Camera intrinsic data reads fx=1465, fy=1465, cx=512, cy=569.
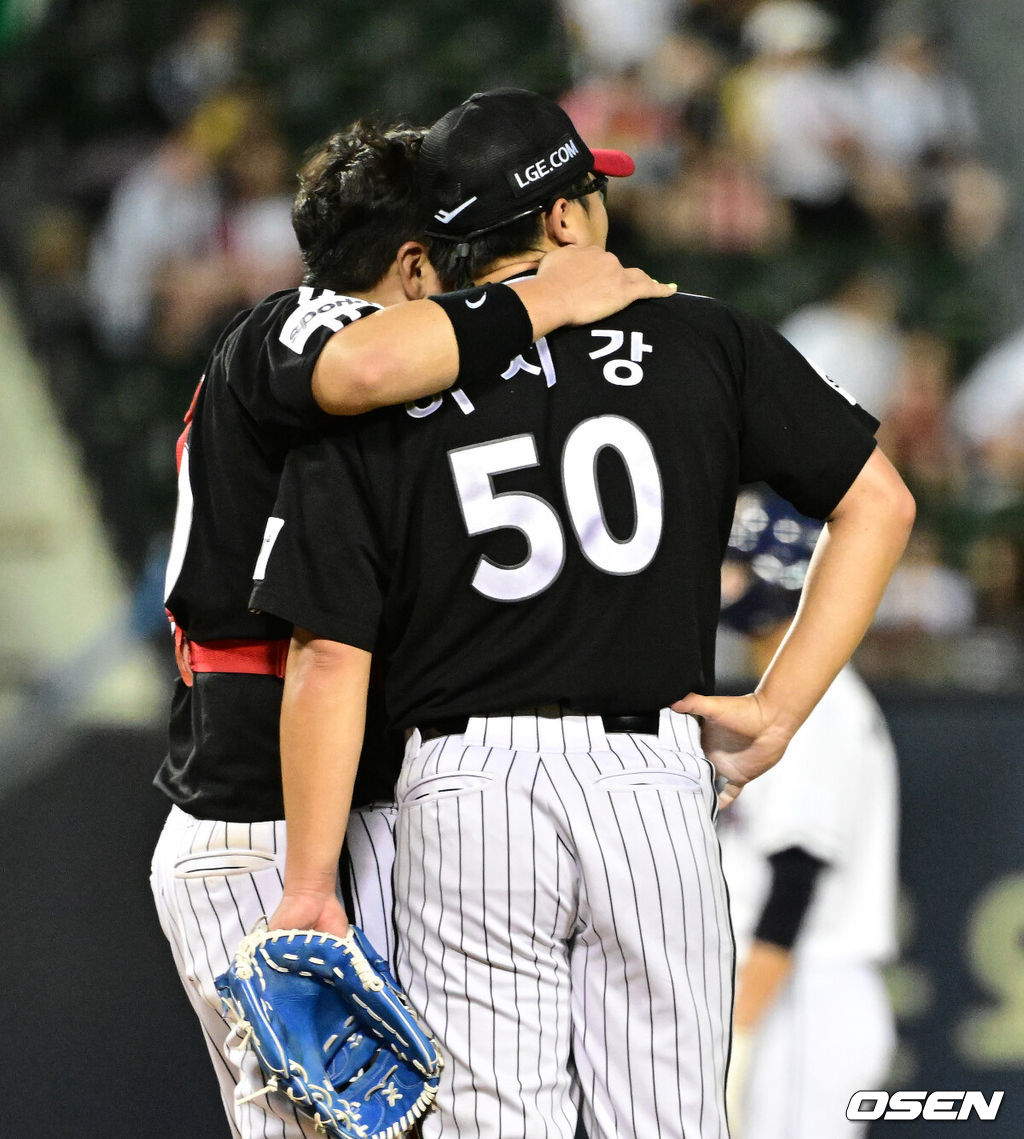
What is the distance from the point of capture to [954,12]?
238 inches

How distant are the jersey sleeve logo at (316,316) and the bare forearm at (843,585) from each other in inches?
25.5

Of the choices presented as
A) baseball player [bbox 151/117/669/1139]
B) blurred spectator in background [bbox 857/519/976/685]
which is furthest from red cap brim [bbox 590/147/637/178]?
blurred spectator in background [bbox 857/519/976/685]

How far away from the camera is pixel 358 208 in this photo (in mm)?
1904

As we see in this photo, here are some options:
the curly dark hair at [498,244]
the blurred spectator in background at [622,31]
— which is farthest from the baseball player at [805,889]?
the blurred spectator in background at [622,31]

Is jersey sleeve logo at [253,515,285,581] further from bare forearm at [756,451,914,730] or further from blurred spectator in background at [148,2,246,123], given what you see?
blurred spectator in background at [148,2,246,123]

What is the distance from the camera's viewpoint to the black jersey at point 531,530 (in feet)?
5.47

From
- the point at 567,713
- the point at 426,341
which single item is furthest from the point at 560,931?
the point at 426,341

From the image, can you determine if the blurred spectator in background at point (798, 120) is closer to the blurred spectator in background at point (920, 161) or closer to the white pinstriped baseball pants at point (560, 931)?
the blurred spectator in background at point (920, 161)

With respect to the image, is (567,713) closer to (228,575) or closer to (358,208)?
(228,575)

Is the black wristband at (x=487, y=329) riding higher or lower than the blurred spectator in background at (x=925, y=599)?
higher

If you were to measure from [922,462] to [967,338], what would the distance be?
771 mm

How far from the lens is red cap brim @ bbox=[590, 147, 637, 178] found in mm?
1814

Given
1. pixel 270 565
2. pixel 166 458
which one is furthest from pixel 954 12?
pixel 270 565

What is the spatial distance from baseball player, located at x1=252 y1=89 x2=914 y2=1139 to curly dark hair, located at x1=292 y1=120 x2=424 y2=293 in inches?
6.2
